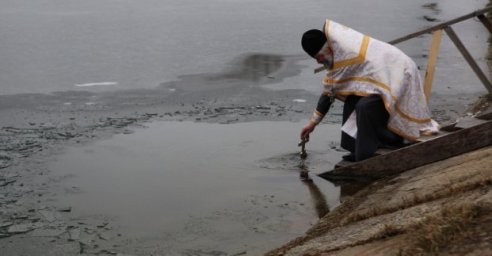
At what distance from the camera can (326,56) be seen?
19.5ft

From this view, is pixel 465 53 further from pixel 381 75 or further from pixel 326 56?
pixel 326 56

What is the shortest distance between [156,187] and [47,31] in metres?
8.60

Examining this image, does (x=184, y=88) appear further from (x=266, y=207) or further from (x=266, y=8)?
(x=266, y=8)

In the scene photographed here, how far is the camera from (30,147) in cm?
707

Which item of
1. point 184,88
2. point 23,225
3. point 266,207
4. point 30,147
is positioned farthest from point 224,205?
point 184,88

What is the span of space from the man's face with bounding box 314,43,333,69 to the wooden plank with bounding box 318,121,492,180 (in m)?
0.87

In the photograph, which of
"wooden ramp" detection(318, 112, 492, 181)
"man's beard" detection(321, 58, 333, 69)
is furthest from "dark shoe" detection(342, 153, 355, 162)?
"man's beard" detection(321, 58, 333, 69)

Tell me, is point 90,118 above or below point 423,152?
below

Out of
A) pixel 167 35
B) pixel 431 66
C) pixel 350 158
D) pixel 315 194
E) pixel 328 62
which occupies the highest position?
pixel 328 62

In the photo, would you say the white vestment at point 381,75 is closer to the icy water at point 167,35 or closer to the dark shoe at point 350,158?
the dark shoe at point 350,158

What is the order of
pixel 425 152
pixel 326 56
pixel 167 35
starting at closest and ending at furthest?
pixel 425 152 → pixel 326 56 → pixel 167 35

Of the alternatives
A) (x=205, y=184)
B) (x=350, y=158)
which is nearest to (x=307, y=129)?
(x=350, y=158)

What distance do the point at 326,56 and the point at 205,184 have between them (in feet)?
4.93

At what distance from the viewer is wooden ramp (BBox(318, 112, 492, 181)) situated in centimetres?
562
